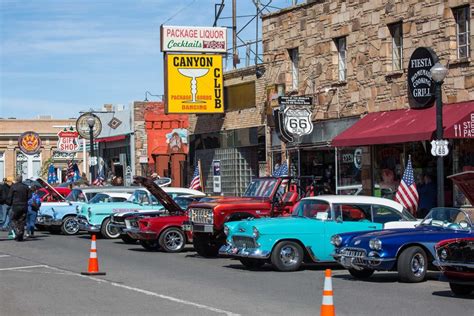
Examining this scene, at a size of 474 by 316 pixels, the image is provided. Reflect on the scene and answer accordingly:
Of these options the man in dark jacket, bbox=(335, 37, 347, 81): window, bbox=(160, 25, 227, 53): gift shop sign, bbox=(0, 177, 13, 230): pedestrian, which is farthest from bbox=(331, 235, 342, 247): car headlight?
bbox=(160, 25, 227, 53): gift shop sign

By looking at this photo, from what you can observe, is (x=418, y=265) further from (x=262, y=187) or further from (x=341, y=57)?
(x=341, y=57)

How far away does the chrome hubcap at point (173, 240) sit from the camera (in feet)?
73.9

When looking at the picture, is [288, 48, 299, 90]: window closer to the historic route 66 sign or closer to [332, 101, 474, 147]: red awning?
[332, 101, 474, 147]: red awning

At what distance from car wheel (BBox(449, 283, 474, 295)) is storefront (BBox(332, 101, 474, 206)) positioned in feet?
30.9

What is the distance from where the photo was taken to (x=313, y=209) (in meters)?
18.2

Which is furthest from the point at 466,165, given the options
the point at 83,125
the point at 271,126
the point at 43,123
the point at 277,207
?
the point at 43,123

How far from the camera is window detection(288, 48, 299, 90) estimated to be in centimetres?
3280

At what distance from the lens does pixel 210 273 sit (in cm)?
1728

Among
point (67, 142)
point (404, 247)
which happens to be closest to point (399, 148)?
point (404, 247)

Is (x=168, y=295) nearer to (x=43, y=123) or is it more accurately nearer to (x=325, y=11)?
(x=325, y=11)

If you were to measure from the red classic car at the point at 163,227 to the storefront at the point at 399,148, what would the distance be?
6.40 meters

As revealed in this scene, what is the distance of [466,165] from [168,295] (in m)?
13.1

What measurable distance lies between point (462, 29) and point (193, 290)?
13472 millimetres

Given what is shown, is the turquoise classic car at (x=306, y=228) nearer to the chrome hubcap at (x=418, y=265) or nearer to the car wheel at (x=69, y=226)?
the chrome hubcap at (x=418, y=265)
